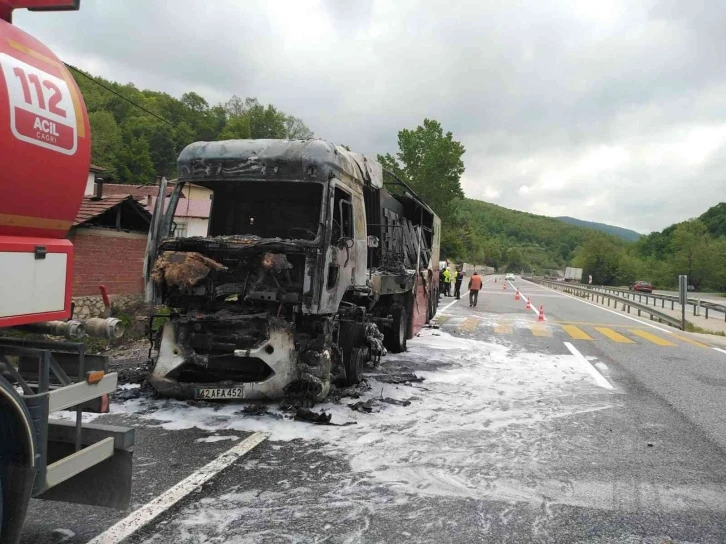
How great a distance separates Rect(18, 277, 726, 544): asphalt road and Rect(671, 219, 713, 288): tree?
291 ft

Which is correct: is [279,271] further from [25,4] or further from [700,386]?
[700,386]

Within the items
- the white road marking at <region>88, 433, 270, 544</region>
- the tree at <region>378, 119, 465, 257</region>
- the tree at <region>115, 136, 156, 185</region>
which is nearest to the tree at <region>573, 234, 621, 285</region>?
the tree at <region>378, 119, 465, 257</region>

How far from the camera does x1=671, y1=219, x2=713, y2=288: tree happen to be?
276 ft

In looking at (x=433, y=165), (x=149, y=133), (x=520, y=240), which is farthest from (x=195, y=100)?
(x=520, y=240)

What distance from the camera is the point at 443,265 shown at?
82.7ft

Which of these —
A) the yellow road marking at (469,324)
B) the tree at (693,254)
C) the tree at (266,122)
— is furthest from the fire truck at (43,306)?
the tree at (693,254)

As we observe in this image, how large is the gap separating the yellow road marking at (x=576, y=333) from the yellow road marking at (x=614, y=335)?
59 centimetres

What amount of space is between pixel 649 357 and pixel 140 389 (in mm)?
9839

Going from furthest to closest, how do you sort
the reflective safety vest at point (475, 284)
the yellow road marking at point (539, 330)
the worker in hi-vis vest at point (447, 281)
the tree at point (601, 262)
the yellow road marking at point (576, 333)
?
1. the tree at point (601, 262)
2. the worker in hi-vis vest at point (447, 281)
3. the reflective safety vest at point (475, 284)
4. the yellow road marking at point (539, 330)
5. the yellow road marking at point (576, 333)

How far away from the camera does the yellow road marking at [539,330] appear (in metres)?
14.6

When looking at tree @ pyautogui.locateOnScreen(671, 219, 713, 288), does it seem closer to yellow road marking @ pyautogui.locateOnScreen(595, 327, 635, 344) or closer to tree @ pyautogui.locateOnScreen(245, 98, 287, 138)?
tree @ pyautogui.locateOnScreen(245, 98, 287, 138)

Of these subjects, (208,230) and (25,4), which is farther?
(208,230)

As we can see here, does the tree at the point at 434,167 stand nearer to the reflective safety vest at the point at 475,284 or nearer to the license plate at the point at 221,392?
the reflective safety vest at the point at 475,284

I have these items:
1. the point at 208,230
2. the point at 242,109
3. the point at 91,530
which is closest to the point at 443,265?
the point at 208,230
